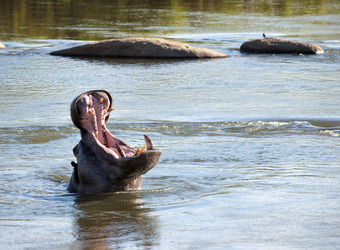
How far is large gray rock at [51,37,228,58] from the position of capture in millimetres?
18000

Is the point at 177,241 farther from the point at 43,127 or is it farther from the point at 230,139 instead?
the point at 43,127

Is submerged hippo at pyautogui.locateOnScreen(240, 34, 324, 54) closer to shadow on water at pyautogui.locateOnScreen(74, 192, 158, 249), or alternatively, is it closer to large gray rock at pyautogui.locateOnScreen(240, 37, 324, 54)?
large gray rock at pyautogui.locateOnScreen(240, 37, 324, 54)

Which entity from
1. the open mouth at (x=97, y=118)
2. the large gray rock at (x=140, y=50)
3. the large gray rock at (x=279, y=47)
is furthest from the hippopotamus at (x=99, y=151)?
the large gray rock at (x=279, y=47)

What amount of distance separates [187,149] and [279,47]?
37.6 feet

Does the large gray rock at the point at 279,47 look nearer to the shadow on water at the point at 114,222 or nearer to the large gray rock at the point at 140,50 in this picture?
the large gray rock at the point at 140,50

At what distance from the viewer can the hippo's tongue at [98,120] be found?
5.70 m

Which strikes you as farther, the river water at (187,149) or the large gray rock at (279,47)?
the large gray rock at (279,47)

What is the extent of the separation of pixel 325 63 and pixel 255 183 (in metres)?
11.1

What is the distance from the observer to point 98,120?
5.80 metres

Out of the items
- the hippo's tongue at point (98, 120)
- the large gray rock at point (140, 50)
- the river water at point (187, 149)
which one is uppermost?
the hippo's tongue at point (98, 120)

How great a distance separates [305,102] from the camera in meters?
11.6

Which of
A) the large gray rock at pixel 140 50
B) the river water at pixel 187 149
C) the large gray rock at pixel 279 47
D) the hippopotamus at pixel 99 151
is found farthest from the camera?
the large gray rock at pixel 279 47

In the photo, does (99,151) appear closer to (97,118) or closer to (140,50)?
(97,118)

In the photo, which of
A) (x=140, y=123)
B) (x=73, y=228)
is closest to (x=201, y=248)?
(x=73, y=228)
